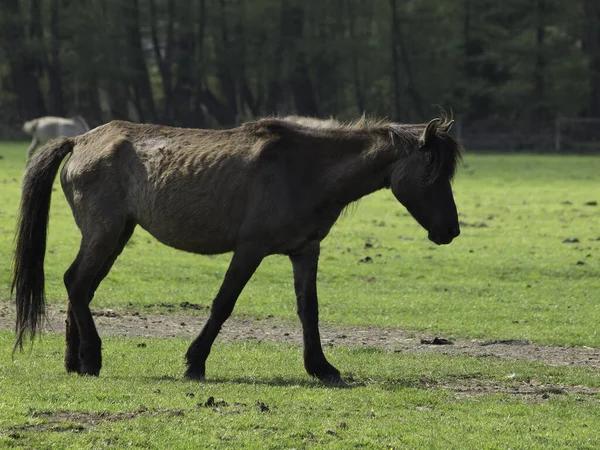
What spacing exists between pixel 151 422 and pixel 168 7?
56.0 m

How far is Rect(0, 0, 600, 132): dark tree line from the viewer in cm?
6041

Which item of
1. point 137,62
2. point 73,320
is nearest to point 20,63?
point 137,62

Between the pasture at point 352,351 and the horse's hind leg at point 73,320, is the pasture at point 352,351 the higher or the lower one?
the lower one

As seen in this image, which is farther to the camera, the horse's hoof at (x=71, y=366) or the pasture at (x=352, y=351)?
the horse's hoof at (x=71, y=366)

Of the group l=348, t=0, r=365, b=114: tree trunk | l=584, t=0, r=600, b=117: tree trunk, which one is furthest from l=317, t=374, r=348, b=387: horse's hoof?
l=348, t=0, r=365, b=114: tree trunk

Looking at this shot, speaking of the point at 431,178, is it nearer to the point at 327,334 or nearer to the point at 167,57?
the point at 327,334

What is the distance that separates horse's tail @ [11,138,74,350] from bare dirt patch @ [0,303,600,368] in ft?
4.63

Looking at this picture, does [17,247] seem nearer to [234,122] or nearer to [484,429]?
[484,429]

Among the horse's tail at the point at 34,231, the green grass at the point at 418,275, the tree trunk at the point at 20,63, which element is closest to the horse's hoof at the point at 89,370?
the horse's tail at the point at 34,231

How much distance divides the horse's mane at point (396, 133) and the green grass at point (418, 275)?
11.3 feet

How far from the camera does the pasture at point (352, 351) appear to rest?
6.86 metres

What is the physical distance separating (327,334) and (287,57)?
172 feet

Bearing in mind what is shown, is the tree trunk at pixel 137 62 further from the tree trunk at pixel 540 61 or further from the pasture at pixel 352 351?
the pasture at pixel 352 351

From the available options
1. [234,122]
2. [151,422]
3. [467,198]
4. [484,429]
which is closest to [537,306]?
[484,429]
